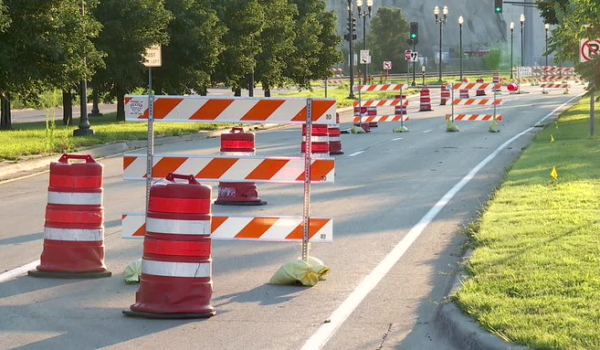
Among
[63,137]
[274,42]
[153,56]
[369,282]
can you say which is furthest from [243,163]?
[274,42]

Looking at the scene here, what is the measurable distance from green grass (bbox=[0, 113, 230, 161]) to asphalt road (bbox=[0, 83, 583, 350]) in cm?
401

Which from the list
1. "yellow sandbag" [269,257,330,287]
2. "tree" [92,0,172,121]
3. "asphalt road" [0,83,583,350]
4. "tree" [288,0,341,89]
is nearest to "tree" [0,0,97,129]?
"asphalt road" [0,83,583,350]

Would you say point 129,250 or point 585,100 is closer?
point 129,250

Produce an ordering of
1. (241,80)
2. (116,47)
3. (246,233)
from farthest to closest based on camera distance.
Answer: (241,80) < (116,47) < (246,233)

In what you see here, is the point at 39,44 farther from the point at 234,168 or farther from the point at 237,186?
the point at 234,168

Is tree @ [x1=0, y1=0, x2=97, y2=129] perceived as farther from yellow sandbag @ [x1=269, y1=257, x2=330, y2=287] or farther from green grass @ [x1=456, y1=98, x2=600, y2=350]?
yellow sandbag @ [x1=269, y1=257, x2=330, y2=287]

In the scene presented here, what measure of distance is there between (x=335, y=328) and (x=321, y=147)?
14218 mm

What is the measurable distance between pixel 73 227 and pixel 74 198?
0.28m

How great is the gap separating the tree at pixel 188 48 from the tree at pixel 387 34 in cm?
6211

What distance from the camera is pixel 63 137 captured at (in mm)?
28891

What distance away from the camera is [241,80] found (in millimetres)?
52000

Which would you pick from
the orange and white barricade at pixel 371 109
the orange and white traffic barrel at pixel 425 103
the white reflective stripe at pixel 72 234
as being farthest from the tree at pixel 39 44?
the orange and white traffic barrel at pixel 425 103

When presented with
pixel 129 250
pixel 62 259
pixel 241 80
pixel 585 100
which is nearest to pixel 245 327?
pixel 62 259

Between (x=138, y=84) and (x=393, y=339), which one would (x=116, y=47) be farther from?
(x=393, y=339)
